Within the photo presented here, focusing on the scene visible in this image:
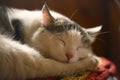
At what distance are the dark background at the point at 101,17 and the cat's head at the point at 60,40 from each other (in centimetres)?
62

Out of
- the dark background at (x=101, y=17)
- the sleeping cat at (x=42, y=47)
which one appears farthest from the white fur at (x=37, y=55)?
the dark background at (x=101, y=17)

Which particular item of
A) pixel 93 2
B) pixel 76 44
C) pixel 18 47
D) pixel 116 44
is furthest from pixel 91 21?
pixel 18 47

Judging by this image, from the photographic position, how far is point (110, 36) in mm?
1864

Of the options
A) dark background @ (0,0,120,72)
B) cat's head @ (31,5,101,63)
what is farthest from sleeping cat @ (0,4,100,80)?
dark background @ (0,0,120,72)

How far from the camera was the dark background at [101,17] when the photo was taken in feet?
5.52

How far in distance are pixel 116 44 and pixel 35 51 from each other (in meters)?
1.02

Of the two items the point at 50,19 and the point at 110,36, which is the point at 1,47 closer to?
the point at 50,19

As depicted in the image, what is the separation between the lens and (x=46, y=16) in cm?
98

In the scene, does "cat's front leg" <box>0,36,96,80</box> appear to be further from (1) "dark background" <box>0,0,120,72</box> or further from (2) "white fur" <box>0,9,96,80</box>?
(1) "dark background" <box>0,0,120,72</box>

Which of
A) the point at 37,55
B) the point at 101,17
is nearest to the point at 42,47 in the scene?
the point at 37,55

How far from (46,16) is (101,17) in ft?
2.99

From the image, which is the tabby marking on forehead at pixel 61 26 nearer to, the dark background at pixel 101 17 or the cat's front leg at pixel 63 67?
the cat's front leg at pixel 63 67

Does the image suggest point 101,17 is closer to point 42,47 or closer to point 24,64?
point 42,47

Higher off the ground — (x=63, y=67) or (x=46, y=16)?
(x=46, y=16)
